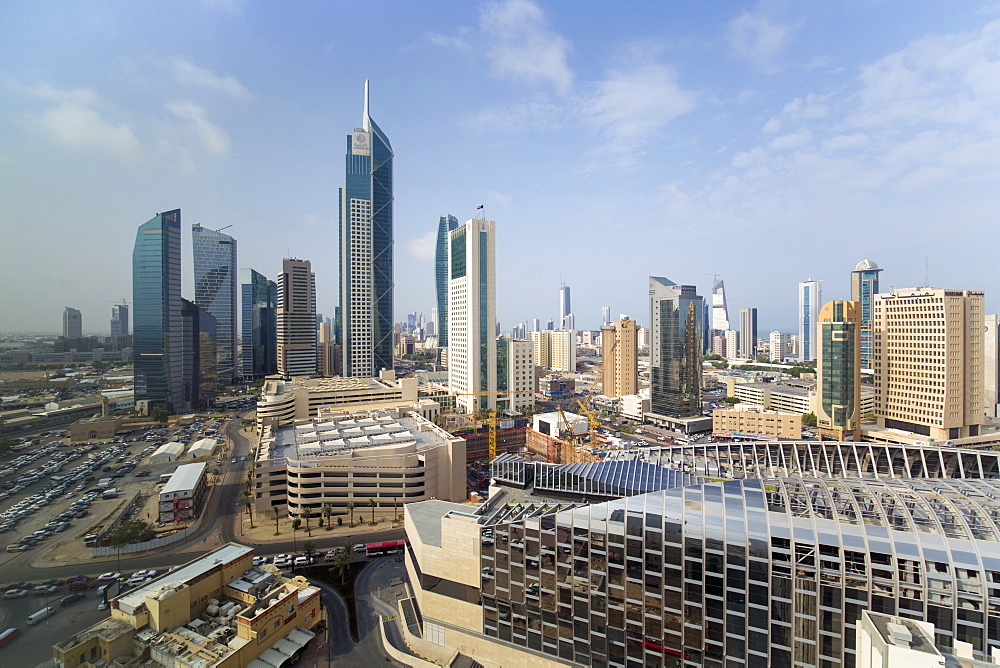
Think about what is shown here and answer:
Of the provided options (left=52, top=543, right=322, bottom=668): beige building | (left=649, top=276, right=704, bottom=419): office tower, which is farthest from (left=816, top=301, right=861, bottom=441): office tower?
(left=52, top=543, right=322, bottom=668): beige building

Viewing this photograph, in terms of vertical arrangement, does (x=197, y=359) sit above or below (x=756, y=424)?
above

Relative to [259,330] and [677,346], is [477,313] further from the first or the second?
[259,330]

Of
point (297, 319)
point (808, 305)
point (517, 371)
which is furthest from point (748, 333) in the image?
point (297, 319)

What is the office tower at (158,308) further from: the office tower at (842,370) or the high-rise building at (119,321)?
the office tower at (842,370)

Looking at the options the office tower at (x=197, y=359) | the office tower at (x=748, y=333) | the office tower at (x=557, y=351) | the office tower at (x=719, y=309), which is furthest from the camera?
the office tower at (x=719, y=309)

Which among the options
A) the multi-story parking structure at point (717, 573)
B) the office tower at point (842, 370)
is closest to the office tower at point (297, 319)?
the multi-story parking structure at point (717, 573)

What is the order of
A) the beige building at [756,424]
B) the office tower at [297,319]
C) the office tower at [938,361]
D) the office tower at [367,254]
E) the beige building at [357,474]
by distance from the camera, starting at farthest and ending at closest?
the office tower at [297,319] < the office tower at [367,254] < the beige building at [756,424] < the office tower at [938,361] < the beige building at [357,474]

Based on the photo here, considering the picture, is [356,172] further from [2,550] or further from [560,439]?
[2,550]
